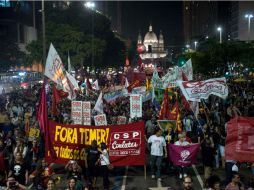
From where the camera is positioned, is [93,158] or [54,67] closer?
[93,158]

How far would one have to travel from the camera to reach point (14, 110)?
2314cm

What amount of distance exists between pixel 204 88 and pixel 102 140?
3.64 m

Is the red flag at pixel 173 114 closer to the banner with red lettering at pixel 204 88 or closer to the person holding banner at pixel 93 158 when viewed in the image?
the banner with red lettering at pixel 204 88

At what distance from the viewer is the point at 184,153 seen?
13016 mm

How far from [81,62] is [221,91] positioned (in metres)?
43.8

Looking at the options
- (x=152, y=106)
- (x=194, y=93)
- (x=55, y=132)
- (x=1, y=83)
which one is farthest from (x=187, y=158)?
(x=1, y=83)

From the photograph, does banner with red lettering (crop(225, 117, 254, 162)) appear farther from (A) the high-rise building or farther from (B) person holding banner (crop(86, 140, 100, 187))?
(A) the high-rise building

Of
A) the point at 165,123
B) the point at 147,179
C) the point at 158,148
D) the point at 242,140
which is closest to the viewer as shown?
the point at 242,140

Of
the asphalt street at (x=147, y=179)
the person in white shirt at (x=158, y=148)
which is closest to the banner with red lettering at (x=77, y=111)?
the asphalt street at (x=147, y=179)

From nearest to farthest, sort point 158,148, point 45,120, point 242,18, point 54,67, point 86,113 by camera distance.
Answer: point 45,120, point 158,148, point 54,67, point 86,113, point 242,18

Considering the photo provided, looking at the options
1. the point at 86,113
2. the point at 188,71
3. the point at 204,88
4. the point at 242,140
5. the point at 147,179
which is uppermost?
the point at 188,71

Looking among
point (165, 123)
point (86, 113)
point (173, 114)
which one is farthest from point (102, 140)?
point (173, 114)

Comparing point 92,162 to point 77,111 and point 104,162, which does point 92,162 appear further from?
point 77,111

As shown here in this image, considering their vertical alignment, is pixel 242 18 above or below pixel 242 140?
above
